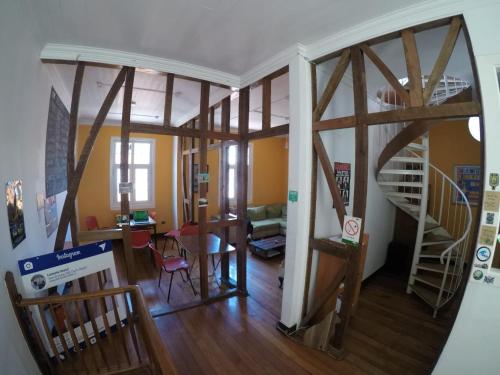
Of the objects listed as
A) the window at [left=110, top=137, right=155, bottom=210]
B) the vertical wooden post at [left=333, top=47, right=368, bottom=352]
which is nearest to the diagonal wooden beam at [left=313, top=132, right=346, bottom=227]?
the vertical wooden post at [left=333, top=47, right=368, bottom=352]

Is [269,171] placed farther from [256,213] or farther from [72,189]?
[72,189]

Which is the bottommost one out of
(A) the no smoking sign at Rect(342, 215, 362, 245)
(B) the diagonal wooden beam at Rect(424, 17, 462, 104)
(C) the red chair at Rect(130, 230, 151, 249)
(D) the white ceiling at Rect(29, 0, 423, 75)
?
(C) the red chair at Rect(130, 230, 151, 249)

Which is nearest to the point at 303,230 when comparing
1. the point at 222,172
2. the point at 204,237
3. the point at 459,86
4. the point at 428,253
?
the point at 204,237

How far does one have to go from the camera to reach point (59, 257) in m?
1.83

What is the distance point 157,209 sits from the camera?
596cm

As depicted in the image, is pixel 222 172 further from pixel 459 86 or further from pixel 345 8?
pixel 459 86

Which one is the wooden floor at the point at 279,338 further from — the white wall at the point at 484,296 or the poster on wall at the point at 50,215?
the poster on wall at the point at 50,215

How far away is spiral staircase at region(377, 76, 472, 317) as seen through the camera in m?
2.82

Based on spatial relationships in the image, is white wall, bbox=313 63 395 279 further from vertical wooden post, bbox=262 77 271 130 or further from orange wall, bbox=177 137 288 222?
orange wall, bbox=177 137 288 222

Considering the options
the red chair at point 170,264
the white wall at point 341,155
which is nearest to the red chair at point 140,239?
the red chair at point 170,264

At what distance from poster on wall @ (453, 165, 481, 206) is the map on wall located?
20.2ft

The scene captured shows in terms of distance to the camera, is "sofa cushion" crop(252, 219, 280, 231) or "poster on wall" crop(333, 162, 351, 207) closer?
"poster on wall" crop(333, 162, 351, 207)

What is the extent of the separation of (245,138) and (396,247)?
3.44 m

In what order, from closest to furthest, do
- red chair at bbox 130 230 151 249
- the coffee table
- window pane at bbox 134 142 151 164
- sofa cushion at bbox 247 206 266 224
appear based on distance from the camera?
red chair at bbox 130 230 151 249
the coffee table
window pane at bbox 134 142 151 164
sofa cushion at bbox 247 206 266 224
